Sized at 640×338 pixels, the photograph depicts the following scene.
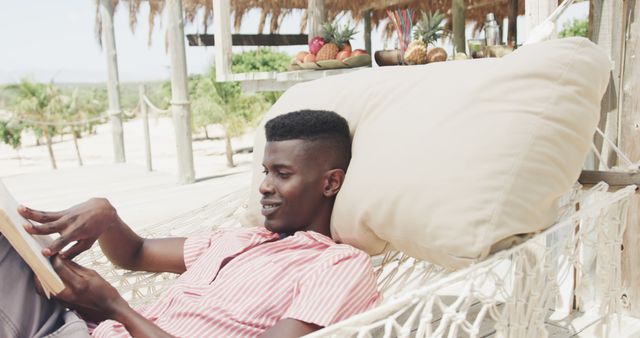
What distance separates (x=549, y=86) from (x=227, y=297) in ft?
2.29

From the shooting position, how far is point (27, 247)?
95 cm

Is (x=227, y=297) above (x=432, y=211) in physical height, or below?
below

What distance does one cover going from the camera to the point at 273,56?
14.4 metres

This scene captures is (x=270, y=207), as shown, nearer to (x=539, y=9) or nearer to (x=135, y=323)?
(x=135, y=323)

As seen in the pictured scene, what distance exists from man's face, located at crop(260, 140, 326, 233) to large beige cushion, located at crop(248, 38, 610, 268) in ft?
0.21

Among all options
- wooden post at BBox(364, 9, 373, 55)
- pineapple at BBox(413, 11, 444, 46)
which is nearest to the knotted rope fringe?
pineapple at BBox(413, 11, 444, 46)

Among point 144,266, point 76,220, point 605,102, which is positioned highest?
point 605,102

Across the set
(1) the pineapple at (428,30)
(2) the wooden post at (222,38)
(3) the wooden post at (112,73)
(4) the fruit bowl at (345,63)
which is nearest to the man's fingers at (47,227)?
(1) the pineapple at (428,30)

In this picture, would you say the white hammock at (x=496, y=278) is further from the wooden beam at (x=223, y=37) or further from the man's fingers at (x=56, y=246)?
the wooden beam at (x=223, y=37)

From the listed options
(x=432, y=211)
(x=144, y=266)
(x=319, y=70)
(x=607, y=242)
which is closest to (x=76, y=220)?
(x=144, y=266)

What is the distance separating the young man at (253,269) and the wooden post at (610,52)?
0.94m

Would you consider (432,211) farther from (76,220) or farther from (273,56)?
(273,56)

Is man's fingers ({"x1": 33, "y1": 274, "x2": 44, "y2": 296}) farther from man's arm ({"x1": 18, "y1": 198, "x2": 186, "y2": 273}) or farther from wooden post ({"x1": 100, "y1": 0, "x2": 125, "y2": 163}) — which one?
wooden post ({"x1": 100, "y1": 0, "x2": 125, "y2": 163})

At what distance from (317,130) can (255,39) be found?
6.39 metres
